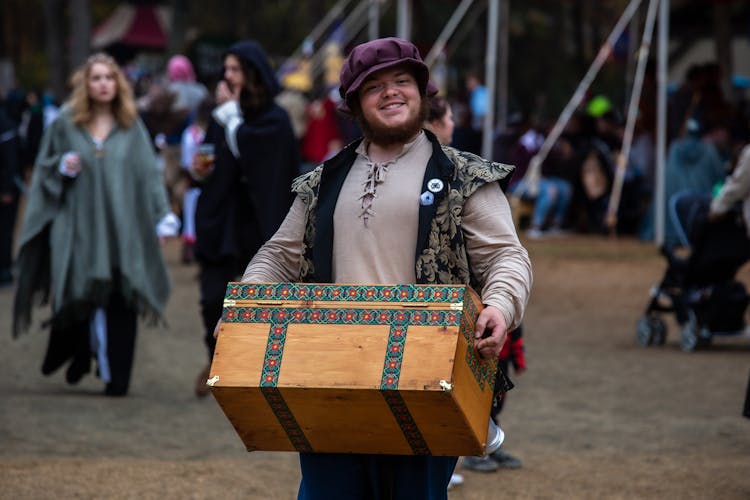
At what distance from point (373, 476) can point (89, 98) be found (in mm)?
5376

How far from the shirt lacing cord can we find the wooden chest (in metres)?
0.34

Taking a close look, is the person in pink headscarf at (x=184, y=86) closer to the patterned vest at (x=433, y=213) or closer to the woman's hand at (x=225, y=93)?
the woman's hand at (x=225, y=93)

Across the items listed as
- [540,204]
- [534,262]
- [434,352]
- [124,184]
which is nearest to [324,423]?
[434,352]

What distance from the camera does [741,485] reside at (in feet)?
21.4

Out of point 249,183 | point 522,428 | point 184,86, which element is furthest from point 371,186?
point 184,86

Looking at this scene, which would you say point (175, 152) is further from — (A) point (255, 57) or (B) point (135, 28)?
(B) point (135, 28)

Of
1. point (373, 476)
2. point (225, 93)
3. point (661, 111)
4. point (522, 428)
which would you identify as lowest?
point (522, 428)

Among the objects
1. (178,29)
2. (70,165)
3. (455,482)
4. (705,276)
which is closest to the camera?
(455,482)

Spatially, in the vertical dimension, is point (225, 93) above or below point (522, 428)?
above

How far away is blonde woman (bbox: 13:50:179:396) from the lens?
8812 mm

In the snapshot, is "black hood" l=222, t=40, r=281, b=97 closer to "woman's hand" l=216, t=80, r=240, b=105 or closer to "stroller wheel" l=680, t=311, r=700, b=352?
"woman's hand" l=216, t=80, r=240, b=105

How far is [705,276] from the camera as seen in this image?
36.2ft

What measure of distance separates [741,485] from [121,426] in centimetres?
331

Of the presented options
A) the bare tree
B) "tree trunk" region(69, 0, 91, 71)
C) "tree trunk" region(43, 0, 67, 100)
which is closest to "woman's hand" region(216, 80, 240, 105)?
"tree trunk" region(69, 0, 91, 71)
